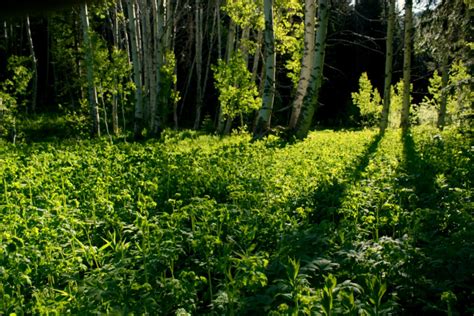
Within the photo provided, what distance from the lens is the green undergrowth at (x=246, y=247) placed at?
2.88 meters

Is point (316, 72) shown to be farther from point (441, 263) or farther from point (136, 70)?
point (441, 263)

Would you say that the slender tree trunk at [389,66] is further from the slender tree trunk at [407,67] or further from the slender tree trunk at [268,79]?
the slender tree trunk at [268,79]

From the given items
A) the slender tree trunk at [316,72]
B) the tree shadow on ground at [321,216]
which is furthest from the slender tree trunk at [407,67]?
the tree shadow on ground at [321,216]

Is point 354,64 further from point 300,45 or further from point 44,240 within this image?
point 44,240

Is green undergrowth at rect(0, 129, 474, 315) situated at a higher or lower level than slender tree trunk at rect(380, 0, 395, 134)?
lower

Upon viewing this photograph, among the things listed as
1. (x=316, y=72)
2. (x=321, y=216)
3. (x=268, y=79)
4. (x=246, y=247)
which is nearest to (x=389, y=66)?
(x=316, y=72)

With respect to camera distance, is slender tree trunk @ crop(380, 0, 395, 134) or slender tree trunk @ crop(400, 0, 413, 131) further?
slender tree trunk @ crop(380, 0, 395, 134)

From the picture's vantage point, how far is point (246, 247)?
12.8 feet

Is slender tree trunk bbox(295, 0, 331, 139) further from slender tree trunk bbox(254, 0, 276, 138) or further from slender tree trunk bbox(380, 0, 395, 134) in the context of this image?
slender tree trunk bbox(380, 0, 395, 134)

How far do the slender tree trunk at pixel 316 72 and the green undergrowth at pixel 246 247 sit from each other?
5675mm

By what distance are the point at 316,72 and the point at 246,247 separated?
936 centimetres

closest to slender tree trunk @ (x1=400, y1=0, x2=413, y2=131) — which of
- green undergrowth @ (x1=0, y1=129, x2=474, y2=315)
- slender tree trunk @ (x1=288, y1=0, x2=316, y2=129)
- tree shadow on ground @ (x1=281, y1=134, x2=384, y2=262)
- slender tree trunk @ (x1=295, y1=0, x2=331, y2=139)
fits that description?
slender tree trunk @ (x1=288, y1=0, x2=316, y2=129)

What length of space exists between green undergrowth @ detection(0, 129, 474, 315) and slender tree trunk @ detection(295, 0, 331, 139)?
5.68 meters

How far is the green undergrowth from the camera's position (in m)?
2.88
